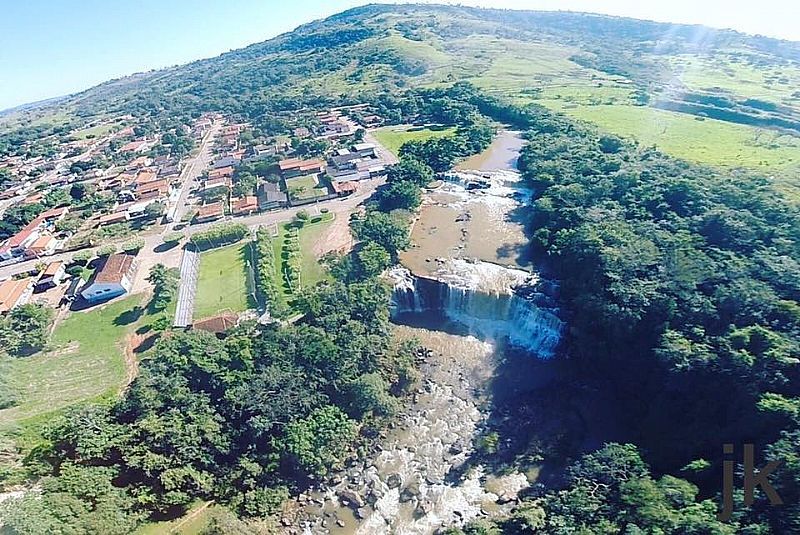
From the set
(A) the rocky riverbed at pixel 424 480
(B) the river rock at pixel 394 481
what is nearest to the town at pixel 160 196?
(A) the rocky riverbed at pixel 424 480

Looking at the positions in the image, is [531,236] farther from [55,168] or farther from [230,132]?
[55,168]

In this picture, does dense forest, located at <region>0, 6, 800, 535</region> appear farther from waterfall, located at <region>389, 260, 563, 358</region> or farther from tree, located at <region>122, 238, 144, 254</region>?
tree, located at <region>122, 238, 144, 254</region>

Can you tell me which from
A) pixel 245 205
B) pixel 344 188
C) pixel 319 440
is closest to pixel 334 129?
pixel 344 188

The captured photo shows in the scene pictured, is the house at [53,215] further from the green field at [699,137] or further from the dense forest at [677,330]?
the green field at [699,137]

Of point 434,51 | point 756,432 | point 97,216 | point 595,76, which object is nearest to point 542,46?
point 434,51

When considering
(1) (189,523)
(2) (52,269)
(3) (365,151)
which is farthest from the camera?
(3) (365,151)

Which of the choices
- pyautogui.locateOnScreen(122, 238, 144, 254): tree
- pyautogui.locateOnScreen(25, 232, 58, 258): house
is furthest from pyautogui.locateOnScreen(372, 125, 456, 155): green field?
pyautogui.locateOnScreen(25, 232, 58, 258): house

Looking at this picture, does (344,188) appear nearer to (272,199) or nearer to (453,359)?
(272,199)
